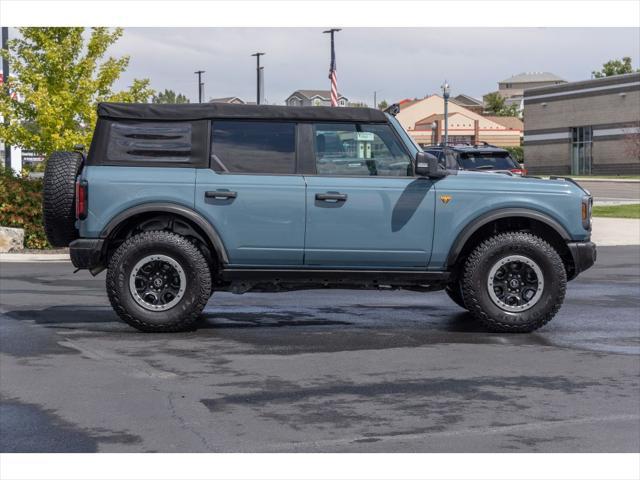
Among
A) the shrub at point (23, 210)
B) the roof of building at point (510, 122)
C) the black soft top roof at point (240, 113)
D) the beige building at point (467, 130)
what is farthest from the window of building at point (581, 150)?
the black soft top roof at point (240, 113)

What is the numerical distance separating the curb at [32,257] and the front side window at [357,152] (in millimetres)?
9490

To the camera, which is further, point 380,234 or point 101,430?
point 380,234

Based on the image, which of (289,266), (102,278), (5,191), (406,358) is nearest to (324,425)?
(406,358)

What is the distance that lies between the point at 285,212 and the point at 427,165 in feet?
4.68

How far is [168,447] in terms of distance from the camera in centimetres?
571

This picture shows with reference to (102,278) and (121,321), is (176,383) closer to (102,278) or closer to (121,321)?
(121,321)

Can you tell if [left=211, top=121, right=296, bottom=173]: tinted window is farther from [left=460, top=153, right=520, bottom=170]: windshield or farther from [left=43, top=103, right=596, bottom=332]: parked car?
[left=460, top=153, right=520, bottom=170]: windshield

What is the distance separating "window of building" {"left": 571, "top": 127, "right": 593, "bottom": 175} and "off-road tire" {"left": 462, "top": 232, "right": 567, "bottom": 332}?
68.9 m

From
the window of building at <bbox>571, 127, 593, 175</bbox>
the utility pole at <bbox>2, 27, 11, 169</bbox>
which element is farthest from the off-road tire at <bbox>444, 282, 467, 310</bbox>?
the window of building at <bbox>571, 127, 593, 175</bbox>

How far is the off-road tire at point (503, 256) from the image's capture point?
32.0ft

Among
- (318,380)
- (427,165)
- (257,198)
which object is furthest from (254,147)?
(318,380)

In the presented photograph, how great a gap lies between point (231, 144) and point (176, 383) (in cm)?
304

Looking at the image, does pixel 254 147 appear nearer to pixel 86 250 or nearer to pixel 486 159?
pixel 86 250

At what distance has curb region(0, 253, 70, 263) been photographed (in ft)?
59.1
